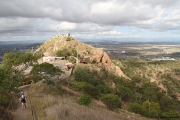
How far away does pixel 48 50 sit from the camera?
206 ft

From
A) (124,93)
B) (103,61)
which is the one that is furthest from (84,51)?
(124,93)

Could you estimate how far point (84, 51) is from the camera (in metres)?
57.7

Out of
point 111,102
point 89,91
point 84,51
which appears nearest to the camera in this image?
point 111,102

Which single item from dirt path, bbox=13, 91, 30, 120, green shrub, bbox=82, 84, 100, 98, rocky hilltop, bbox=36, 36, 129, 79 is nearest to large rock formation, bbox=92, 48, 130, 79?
rocky hilltop, bbox=36, 36, 129, 79

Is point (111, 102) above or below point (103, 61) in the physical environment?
below

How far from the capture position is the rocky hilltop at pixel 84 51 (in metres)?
53.0

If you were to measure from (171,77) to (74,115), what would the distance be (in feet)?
213

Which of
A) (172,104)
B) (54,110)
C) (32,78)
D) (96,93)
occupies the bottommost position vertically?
(172,104)

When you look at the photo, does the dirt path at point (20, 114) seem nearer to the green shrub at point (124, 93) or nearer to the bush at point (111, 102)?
the bush at point (111, 102)

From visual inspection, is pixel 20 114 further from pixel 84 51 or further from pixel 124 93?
pixel 84 51

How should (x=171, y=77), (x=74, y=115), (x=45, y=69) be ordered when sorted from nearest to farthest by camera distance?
(x=74, y=115) < (x=45, y=69) < (x=171, y=77)

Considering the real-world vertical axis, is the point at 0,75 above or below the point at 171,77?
above

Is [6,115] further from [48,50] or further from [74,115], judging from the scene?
[48,50]

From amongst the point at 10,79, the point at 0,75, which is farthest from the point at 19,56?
the point at 0,75
